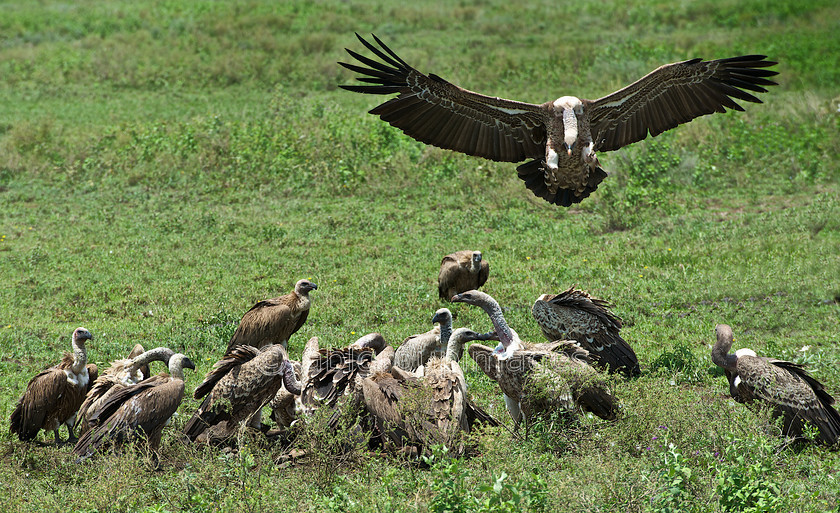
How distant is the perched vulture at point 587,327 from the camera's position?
26.2 ft

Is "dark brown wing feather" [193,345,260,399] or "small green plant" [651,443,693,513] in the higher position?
"small green plant" [651,443,693,513]

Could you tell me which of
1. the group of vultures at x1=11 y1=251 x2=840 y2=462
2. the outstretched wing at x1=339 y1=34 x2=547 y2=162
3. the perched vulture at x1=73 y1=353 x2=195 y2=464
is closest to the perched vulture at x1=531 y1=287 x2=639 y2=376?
the group of vultures at x1=11 y1=251 x2=840 y2=462

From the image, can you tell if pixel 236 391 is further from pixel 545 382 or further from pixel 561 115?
pixel 561 115

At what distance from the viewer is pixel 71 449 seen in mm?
6762

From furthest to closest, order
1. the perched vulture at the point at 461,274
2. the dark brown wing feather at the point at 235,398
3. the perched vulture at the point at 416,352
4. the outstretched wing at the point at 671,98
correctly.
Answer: the perched vulture at the point at 461,274
the outstretched wing at the point at 671,98
the perched vulture at the point at 416,352
the dark brown wing feather at the point at 235,398

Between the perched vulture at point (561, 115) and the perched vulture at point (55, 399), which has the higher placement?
the perched vulture at point (561, 115)

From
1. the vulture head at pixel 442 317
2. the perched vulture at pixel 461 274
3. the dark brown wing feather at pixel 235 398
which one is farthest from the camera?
the perched vulture at pixel 461 274

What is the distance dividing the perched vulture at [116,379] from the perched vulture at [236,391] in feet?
2.25

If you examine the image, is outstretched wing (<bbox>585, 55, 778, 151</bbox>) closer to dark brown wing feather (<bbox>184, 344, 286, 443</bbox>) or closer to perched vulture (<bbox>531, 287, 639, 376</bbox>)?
perched vulture (<bbox>531, 287, 639, 376</bbox>)

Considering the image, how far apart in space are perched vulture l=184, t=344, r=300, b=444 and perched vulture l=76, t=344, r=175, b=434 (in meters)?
0.69

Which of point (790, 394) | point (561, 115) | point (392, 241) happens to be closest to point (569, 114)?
point (561, 115)

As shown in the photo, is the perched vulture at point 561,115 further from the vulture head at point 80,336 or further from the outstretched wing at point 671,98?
the vulture head at point 80,336

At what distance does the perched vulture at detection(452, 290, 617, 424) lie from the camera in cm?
649

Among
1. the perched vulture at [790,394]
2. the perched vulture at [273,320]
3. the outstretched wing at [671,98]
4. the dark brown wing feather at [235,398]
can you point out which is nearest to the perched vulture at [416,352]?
the perched vulture at [273,320]
